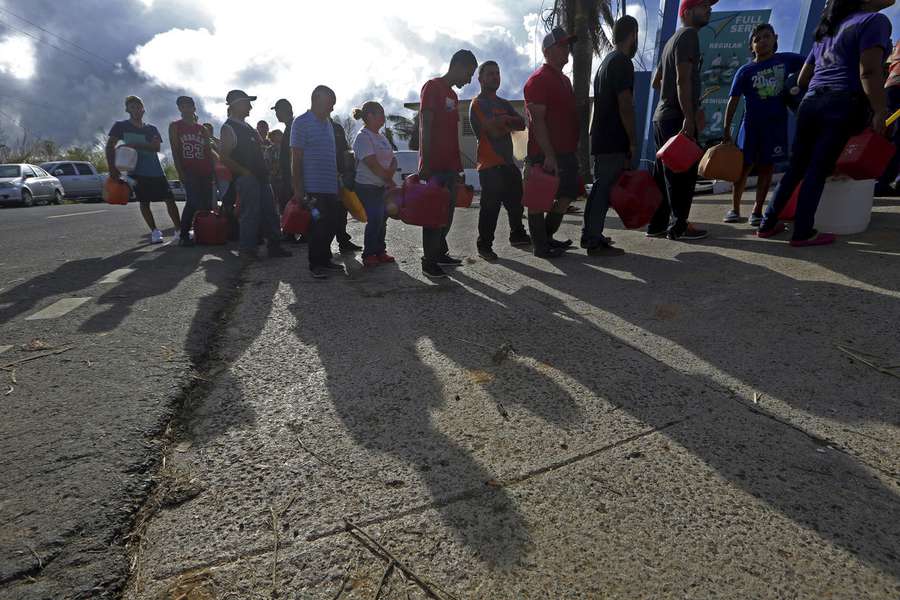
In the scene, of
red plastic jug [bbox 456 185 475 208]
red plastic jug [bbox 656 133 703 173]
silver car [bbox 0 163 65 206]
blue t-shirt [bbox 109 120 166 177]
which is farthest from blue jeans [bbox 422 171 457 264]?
silver car [bbox 0 163 65 206]

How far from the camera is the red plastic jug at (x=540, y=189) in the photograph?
385 centimetres

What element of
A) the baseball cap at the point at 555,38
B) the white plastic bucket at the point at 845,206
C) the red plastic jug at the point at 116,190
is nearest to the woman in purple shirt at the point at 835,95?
the white plastic bucket at the point at 845,206

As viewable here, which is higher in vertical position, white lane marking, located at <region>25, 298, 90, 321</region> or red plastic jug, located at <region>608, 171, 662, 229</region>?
red plastic jug, located at <region>608, 171, 662, 229</region>

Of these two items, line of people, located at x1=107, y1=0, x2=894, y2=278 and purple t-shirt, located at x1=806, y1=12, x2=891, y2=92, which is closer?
purple t-shirt, located at x1=806, y1=12, x2=891, y2=92

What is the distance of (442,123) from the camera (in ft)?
12.7

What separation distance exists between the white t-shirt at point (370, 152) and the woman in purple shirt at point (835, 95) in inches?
125

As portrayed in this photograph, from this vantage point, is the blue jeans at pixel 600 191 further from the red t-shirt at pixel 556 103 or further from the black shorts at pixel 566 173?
the red t-shirt at pixel 556 103

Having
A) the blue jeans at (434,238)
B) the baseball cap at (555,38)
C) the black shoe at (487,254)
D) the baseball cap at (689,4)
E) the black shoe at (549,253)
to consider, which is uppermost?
the baseball cap at (689,4)

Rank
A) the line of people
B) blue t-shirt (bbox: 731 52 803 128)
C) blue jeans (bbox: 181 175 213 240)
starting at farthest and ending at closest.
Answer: blue jeans (bbox: 181 175 213 240) → blue t-shirt (bbox: 731 52 803 128) → the line of people

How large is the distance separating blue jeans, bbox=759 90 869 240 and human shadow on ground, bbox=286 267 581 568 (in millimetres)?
2580

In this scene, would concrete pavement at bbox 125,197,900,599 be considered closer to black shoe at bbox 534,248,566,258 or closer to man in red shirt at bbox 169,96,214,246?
black shoe at bbox 534,248,566,258

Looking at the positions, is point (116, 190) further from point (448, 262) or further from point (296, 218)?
point (448, 262)

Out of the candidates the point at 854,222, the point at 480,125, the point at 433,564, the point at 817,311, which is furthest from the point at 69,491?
the point at 854,222

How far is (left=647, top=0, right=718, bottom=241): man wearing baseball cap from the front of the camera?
3857mm
